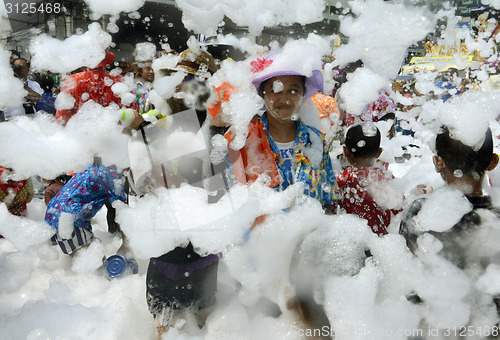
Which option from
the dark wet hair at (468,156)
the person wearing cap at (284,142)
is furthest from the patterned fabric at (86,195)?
the dark wet hair at (468,156)

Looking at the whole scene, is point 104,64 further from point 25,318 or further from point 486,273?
point 486,273

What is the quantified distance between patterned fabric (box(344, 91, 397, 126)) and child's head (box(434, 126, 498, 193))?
5.62ft

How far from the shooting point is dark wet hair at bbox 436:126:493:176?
4.38ft

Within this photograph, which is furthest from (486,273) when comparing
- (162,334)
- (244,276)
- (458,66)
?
(458,66)

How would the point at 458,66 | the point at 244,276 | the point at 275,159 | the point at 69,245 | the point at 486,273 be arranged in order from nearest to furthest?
the point at 486,273, the point at 244,276, the point at 275,159, the point at 69,245, the point at 458,66

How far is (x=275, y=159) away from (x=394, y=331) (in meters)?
0.79

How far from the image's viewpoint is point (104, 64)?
2.73 metres

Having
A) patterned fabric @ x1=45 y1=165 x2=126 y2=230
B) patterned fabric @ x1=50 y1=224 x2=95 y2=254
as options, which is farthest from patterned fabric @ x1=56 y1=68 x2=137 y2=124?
patterned fabric @ x1=50 y1=224 x2=95 y2=254

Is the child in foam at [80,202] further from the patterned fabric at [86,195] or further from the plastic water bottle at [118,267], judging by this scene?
the plastic water bottle at [118,267]

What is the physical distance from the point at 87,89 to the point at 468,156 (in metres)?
2.22

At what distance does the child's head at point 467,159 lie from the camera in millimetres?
1335

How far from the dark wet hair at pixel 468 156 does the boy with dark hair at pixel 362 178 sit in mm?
659

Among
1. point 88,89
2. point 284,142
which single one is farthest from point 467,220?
point 88,89

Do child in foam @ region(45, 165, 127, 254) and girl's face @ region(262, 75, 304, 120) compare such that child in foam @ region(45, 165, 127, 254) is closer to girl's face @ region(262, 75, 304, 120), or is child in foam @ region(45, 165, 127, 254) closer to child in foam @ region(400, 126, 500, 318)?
girl's face @ region(262, 75, 304, 120)
